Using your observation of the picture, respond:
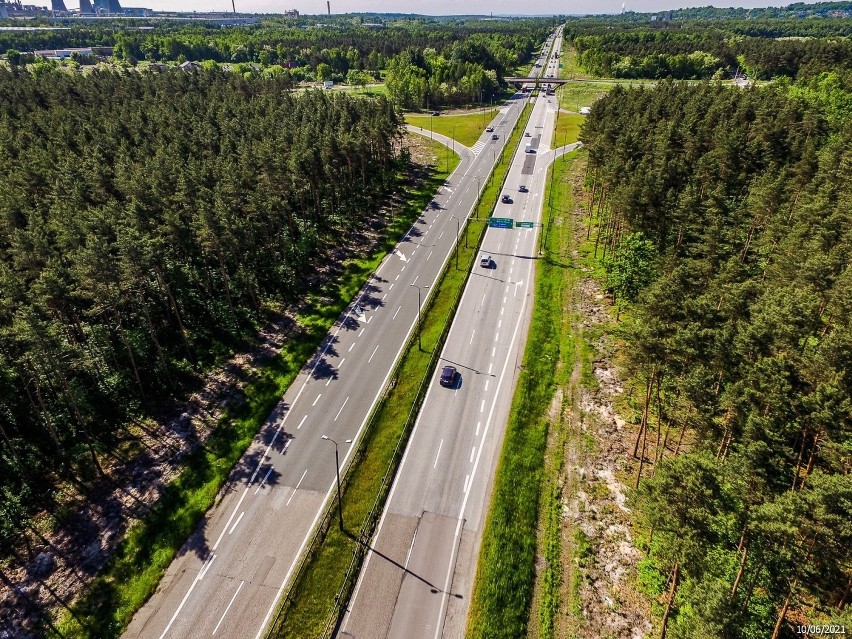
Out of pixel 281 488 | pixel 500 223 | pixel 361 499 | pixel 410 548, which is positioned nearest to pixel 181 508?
pixel 281 488

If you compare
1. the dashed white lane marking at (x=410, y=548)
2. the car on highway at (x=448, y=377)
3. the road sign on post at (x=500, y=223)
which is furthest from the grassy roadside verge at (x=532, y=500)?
the road sign on post at (x=500, y=223)

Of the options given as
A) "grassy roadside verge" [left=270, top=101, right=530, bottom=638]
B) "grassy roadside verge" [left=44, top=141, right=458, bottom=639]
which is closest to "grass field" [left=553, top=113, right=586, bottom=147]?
"grassy roadside verge" [left=270, top=101, right=530, bottom=638]

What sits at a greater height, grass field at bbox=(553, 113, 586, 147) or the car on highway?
grass field at bbox=(553, 113, 586, 147)

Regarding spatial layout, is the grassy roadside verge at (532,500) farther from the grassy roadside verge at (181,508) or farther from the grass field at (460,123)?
the grass field at (460,123)

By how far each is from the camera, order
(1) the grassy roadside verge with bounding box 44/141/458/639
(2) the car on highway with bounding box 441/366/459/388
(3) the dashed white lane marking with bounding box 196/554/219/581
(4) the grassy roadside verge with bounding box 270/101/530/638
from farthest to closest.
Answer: (2) the car on highway with bounding box 441/366/459/388
(3) the dashed white lane marking with bounding box 196/554/219/581
(1) the grassy roadside verge with bounding box 44/141/458/639
(4) the grassy roadside verge with bounding box 270/101/530/638

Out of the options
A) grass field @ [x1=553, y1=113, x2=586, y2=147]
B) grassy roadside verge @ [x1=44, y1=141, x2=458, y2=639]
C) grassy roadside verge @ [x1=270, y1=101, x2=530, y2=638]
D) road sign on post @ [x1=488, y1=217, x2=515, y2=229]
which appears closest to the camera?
grassy roadside verge @ [x1=270, y1=101, x2=530, y2=638]

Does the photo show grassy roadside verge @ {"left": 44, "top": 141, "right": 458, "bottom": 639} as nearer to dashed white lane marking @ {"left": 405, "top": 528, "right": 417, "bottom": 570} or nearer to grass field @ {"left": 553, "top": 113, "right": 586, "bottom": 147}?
dashed white lane marking @ {"left": 405, "top": 528, "right": 417, "bottom": 570}

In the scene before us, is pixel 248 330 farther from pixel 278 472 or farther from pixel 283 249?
pixel 278 472

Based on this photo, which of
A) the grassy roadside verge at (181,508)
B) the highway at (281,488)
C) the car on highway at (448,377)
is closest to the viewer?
the grassy roadside verge at (181,508)
